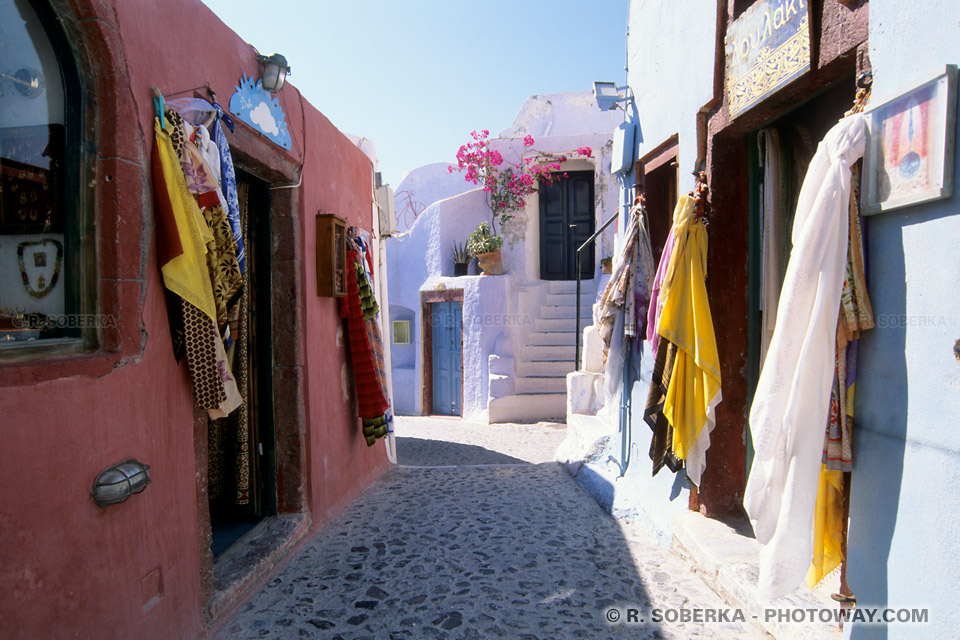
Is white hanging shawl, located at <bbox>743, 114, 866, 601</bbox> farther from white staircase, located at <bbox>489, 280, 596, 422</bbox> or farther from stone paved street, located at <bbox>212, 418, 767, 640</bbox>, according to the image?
white staircase, located at <bbox>489, 280, 596, 422</bbox>

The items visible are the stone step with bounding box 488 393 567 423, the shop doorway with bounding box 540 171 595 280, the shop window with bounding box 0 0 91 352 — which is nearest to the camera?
the shop window with bounding box 0 0 91 352

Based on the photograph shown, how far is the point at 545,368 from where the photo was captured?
393 inches

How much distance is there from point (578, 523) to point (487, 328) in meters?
6.09

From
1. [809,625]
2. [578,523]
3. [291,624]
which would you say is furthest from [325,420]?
[809,625]

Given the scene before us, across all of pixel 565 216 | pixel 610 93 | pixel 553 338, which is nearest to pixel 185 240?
pixel 610 93

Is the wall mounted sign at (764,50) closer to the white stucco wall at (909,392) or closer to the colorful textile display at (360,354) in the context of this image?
the white stucco wall at (909,392)

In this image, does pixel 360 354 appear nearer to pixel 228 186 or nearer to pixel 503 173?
pixel 228 186

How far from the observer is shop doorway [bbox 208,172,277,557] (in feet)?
12.3

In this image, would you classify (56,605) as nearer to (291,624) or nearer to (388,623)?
(291,624)

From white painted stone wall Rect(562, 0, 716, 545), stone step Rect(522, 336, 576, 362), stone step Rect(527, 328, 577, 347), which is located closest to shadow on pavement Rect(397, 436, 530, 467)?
white painted stone wall Rect(562, 0, 716, 545)

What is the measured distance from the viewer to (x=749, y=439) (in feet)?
11.1

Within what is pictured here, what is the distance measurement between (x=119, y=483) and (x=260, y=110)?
2293mm

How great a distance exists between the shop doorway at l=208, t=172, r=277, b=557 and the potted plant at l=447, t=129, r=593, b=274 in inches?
291

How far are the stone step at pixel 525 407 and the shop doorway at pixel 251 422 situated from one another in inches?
238
